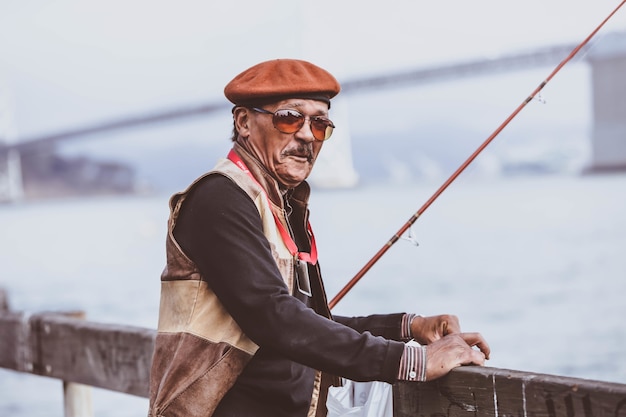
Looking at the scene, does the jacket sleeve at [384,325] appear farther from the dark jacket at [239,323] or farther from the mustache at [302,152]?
the mustache at [302,152]

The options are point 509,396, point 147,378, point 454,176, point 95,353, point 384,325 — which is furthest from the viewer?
point 95,353

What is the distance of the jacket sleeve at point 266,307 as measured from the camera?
1796 mm

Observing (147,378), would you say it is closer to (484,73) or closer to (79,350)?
(79,350)

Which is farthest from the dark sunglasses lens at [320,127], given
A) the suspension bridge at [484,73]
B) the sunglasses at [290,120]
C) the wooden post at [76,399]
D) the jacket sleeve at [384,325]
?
the suspension bridge at [484,73]

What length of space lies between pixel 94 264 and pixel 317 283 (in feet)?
135

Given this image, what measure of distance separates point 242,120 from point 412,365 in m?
0.62

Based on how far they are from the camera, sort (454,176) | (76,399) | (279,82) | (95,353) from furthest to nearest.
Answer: (76,399), (95,353), (454,176), (279,82)

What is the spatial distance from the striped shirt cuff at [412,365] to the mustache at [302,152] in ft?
1.53

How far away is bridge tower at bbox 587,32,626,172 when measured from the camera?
110 ft

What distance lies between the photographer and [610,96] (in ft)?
120

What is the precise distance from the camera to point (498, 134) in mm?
2404

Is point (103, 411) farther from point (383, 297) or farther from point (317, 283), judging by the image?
point (383, 297)

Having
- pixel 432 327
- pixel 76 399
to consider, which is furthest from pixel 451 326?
pixel 76 399

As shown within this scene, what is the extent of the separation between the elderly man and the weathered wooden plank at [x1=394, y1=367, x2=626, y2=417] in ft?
0.20
